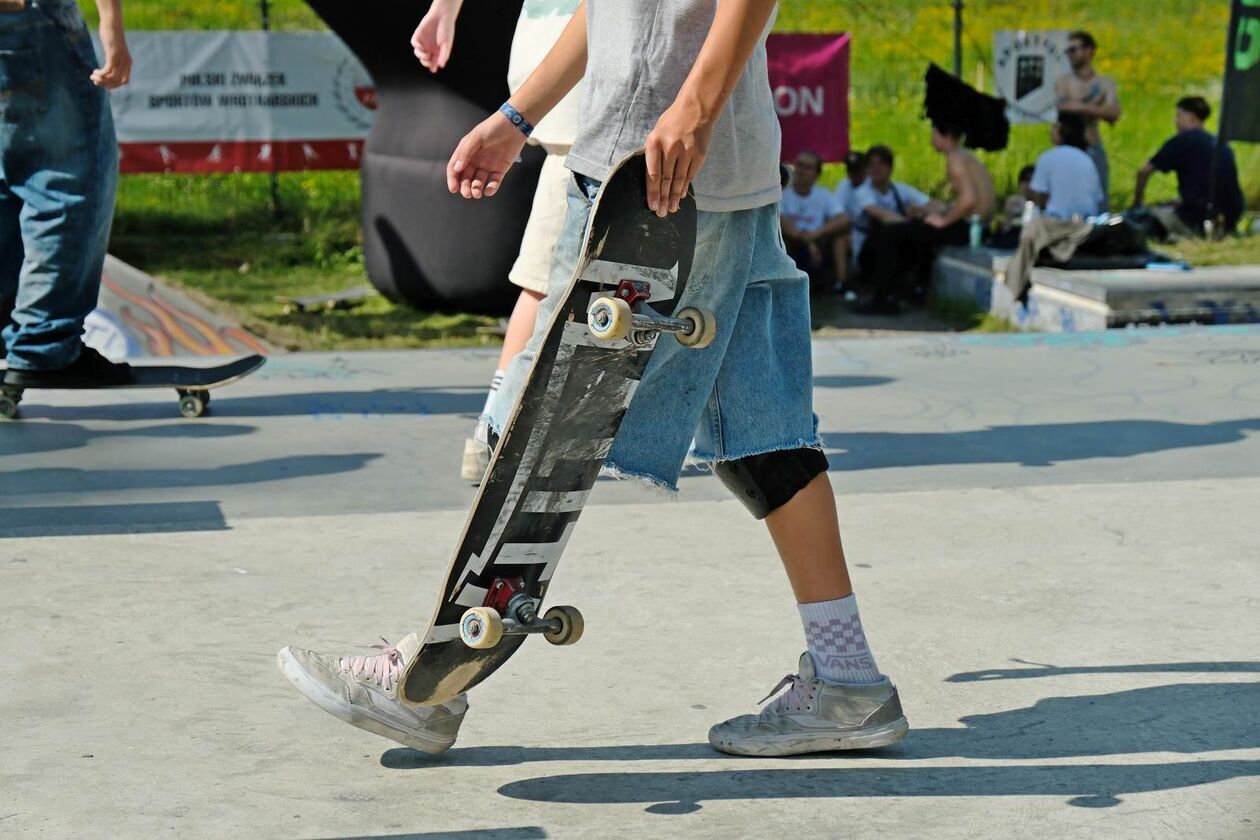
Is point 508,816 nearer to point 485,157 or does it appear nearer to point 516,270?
point 485,157

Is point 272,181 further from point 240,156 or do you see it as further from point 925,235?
point 925,235

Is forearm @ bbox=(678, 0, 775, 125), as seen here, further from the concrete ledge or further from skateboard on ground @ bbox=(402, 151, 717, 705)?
the concrete ledge

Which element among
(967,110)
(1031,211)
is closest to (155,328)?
(1031,211)

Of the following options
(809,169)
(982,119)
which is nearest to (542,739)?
(809,169)

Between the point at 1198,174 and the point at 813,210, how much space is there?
3.21 metres

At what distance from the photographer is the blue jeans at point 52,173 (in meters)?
5.05

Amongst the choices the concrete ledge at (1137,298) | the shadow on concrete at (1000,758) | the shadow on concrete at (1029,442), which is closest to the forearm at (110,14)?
the shadow on concrete at (1029,442)

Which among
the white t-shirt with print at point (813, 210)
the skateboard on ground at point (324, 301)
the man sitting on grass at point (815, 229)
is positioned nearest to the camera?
the skateboard on ground at point (324, 301)

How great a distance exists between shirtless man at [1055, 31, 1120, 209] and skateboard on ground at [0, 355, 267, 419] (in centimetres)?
911

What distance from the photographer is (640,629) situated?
3.41m

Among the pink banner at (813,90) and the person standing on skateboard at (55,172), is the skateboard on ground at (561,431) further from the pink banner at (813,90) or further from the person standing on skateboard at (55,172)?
the pink banner at (813,90)

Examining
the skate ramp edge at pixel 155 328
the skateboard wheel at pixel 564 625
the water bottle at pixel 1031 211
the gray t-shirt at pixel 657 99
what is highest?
the gray t-shirt at pixel 657 99

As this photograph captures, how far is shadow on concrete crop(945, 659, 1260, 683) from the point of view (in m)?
3.15

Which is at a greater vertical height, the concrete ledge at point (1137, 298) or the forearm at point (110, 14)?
the forearm at point (110, 14)
